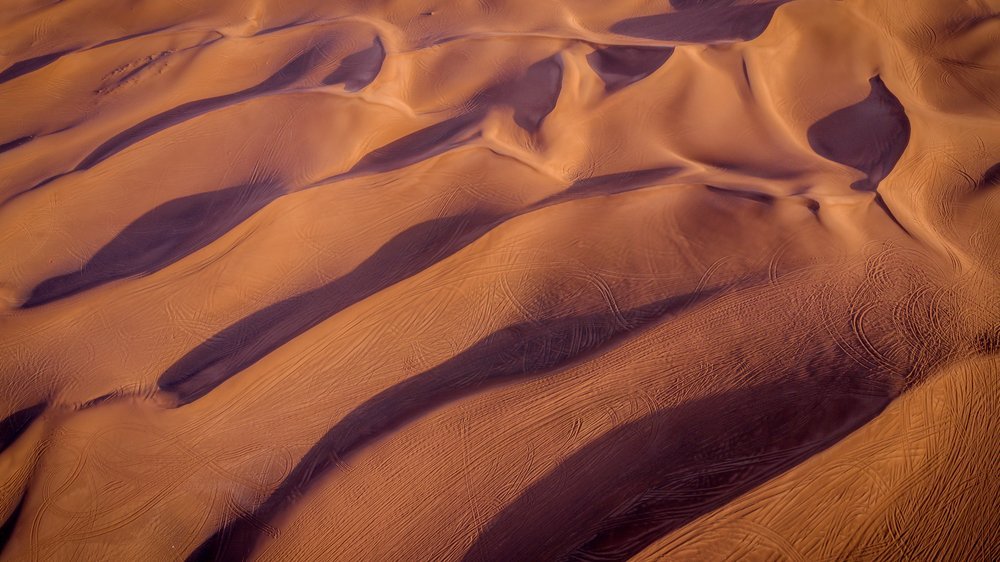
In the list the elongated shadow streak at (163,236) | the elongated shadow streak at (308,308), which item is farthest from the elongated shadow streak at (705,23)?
the elongated shadow streak at (163,236)

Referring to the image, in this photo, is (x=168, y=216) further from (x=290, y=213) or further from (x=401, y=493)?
(x=401, y=493)

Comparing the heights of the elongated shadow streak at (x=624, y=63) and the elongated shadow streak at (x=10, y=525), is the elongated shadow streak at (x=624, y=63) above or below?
above

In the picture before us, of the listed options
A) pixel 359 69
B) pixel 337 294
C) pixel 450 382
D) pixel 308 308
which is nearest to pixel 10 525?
pixel 308 308

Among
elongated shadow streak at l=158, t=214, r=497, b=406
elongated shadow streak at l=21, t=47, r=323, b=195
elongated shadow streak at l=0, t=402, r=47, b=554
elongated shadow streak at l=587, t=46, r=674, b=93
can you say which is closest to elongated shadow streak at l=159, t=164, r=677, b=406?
elongated shadow streak at l=158, t=214, r=497, b=406

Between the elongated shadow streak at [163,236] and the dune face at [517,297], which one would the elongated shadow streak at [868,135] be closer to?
the dune face at [517,297]

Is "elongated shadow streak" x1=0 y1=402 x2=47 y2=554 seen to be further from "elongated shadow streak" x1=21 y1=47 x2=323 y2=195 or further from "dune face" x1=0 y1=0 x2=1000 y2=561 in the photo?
"elongated shadow streak" x1=21 y1=47 x2=323 y2=195
